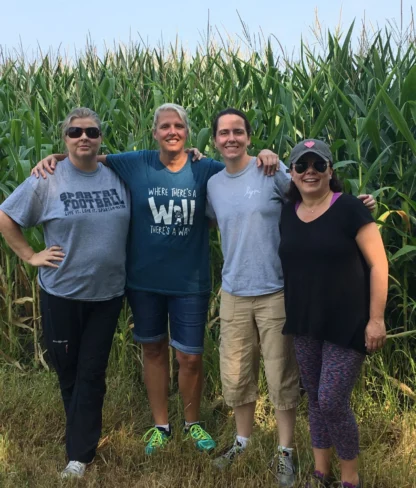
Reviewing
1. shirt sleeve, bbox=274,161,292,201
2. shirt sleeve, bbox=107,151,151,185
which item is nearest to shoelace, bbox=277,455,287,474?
A: shirt sleeve, bbox=274,161,292,201

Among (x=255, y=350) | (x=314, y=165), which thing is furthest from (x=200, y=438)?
(x=314, y=165)

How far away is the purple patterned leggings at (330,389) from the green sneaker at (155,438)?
965 millimetres

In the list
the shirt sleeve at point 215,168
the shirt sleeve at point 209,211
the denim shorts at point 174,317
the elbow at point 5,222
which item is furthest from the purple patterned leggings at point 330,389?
the elbow at point 5,222

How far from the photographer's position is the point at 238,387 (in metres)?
3.05

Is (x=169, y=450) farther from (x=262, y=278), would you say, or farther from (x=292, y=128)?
(x=292, y=128)

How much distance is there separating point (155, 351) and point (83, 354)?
45cm

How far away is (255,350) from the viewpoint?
3047mm

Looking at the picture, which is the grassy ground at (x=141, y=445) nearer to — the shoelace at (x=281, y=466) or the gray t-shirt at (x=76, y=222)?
the shoelace at (x=281, y=466)

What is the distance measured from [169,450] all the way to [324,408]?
3.46 feet

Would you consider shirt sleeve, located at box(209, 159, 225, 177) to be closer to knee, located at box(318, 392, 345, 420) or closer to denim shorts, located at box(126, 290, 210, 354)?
denim shorts, located at box(126, 290, 210, 354)

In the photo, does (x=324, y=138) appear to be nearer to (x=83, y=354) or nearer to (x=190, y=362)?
(x=190, y=362)

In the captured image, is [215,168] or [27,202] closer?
[27,202]

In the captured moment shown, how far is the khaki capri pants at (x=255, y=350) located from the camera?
2.89m

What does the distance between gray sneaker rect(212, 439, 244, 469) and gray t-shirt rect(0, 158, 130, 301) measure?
1068mm
